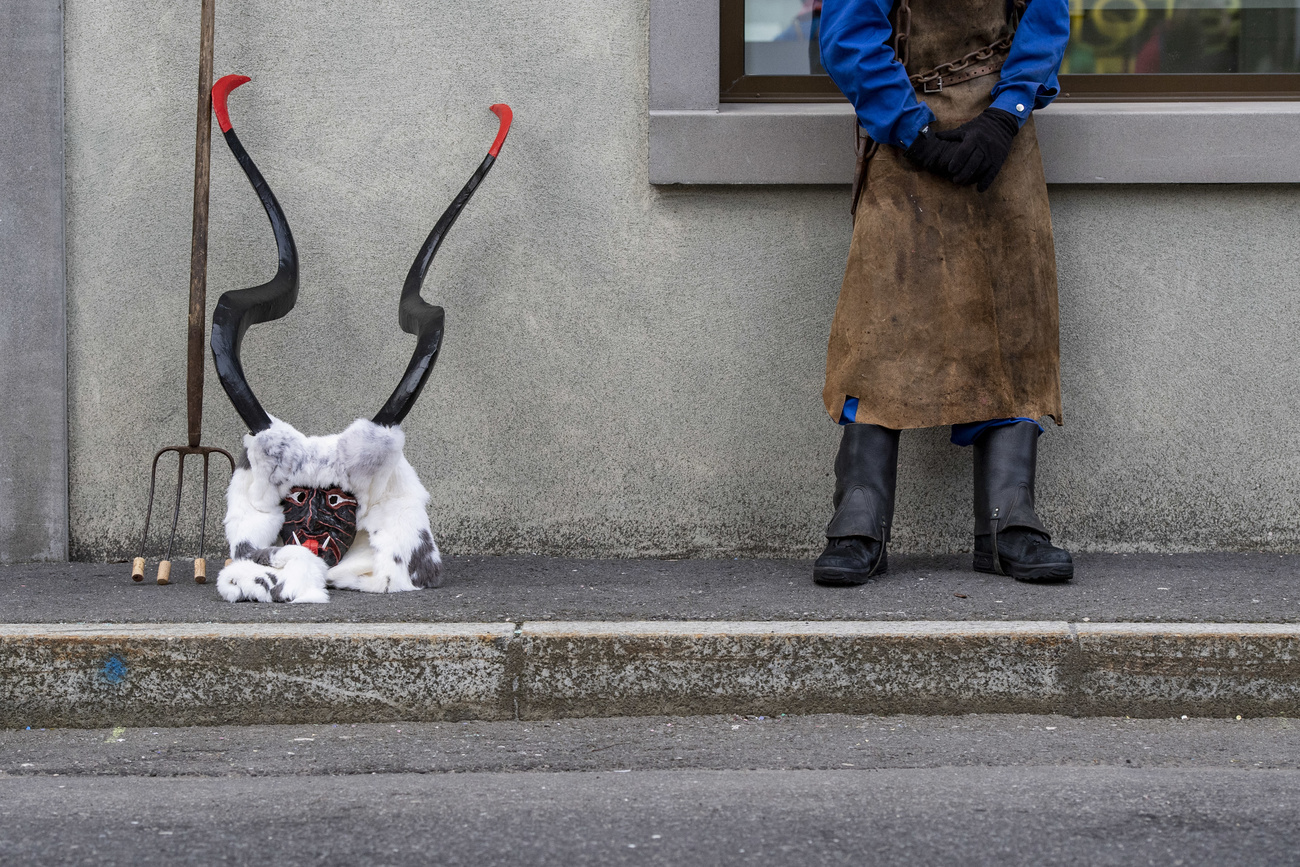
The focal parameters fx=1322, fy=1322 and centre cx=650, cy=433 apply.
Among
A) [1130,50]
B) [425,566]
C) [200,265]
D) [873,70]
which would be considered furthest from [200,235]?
[1130,50]

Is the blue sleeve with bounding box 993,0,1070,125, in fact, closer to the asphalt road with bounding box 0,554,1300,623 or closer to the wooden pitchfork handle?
the asphalt road with bounding box 0,554,1300,623

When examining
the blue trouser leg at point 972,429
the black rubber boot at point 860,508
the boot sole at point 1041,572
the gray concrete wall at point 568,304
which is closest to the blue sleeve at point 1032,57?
the gray concrete wall at point 568,304

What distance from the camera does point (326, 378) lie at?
4.37 m

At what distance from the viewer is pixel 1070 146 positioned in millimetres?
4215

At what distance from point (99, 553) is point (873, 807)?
116 inches

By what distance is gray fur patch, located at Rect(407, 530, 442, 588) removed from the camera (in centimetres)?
369

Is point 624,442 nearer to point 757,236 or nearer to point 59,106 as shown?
point 757,236

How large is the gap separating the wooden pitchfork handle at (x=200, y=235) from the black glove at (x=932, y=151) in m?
2.08

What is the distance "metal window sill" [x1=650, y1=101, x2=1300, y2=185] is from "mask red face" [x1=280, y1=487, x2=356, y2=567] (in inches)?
58.8

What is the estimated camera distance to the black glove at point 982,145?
3656 millimetres

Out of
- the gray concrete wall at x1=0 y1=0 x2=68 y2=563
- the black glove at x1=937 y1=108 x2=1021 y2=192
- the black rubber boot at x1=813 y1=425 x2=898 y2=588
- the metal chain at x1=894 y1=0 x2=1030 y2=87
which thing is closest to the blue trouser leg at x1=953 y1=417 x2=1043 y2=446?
the black rubber boot at x1=813 y1=425 x2=898 y2=588

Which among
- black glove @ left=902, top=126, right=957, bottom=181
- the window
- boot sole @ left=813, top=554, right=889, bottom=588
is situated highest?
the window

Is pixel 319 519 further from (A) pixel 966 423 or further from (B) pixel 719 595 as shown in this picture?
(A) pixel 966 423

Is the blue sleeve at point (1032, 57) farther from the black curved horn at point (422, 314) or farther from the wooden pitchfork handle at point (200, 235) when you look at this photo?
the wooden pitchfork handle at point (200, 235)
